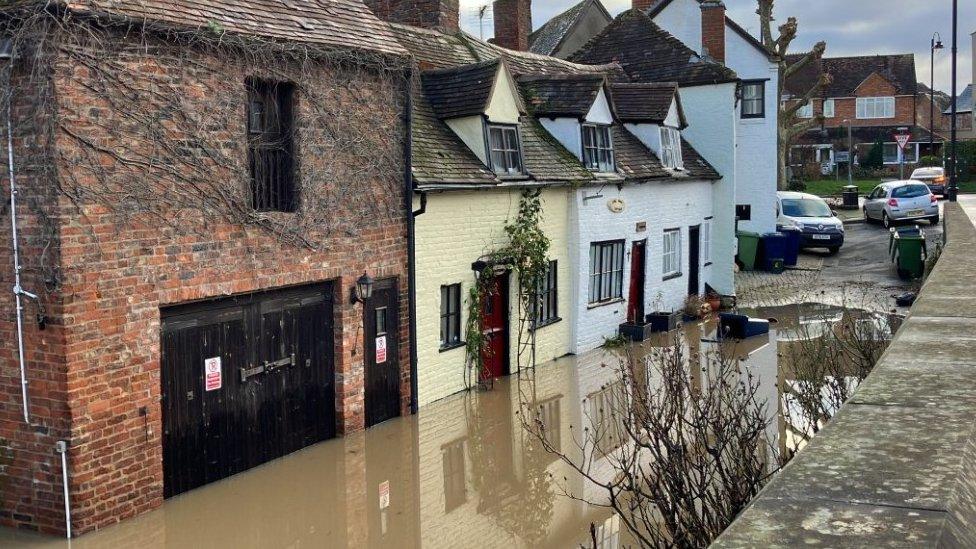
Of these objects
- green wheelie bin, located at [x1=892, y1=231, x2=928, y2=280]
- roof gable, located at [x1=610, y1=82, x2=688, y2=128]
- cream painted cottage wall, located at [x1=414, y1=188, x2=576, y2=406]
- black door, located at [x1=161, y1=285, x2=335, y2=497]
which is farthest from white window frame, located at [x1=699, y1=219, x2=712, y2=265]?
black door, located at [x1=161, y1=285, x2=335, y2=497]

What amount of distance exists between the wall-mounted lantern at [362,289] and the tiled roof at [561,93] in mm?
7680

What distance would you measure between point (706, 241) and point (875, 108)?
50.1m

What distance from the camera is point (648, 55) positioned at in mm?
26547

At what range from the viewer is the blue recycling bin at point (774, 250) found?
2884cm

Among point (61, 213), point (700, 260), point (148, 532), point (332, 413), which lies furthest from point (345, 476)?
→ point (700, 260)

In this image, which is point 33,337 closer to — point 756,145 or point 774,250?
point 774,250

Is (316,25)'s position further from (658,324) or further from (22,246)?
(658,324)

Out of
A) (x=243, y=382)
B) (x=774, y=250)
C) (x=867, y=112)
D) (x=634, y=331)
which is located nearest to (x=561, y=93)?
(x=634, y=331)

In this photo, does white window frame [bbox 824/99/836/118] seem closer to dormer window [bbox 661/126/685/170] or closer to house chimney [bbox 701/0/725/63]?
house chimney [bbox 701/0/725/63]

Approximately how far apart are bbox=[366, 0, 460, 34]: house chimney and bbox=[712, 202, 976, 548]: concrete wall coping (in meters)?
17.0

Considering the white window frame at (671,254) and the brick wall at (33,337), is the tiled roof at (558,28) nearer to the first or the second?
the white window frame at (671,254)

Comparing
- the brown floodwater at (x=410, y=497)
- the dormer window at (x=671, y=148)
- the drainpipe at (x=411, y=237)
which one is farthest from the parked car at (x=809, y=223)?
the drainpipe at (x=411, y=237)

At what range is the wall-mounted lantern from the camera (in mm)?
12758

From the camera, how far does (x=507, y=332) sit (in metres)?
16.8
